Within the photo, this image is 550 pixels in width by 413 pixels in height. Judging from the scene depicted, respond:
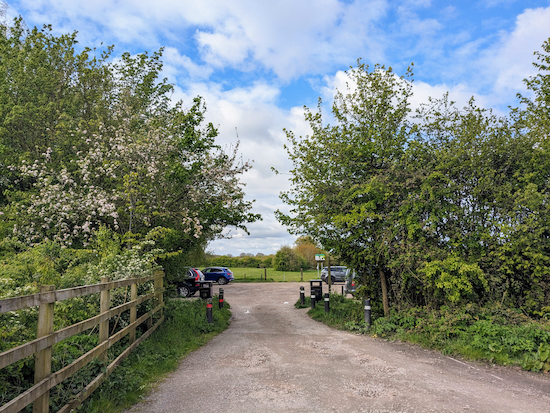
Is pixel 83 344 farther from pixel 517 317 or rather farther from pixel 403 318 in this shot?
pixel 517 317

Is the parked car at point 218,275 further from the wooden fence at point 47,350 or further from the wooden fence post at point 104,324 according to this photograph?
the wooden fence post at point 104,324

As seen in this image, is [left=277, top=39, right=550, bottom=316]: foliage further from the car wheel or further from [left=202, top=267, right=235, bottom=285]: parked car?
[left=202, top=267, right=235, bottom=285]: parked car

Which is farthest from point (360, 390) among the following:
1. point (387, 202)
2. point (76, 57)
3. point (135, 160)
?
point (76, 57)

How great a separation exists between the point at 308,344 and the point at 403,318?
290 cm

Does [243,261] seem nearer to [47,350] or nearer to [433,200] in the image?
[433,200]

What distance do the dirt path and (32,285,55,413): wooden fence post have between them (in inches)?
55.0

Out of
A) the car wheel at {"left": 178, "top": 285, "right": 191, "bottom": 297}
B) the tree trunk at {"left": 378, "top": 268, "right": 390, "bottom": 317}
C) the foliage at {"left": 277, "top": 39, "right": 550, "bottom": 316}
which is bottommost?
the car wheel at {"left": 178, "top": 285, "right": 191, "bottom": 297}

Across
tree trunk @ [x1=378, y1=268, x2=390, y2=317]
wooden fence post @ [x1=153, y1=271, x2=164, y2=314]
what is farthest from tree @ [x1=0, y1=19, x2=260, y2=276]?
tree trunk @ [x1=378, y1=268, x2=390, y2=317]

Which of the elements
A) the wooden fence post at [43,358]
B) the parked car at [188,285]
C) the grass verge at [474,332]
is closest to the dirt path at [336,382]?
the grass verge at [474,332]

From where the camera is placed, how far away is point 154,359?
664 cm

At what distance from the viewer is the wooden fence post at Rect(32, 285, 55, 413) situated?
11.6 feet

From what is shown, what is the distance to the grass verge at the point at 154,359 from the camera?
4699 millimetres

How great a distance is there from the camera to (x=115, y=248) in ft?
27.5

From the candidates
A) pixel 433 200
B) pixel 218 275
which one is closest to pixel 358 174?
pixel 433 200
